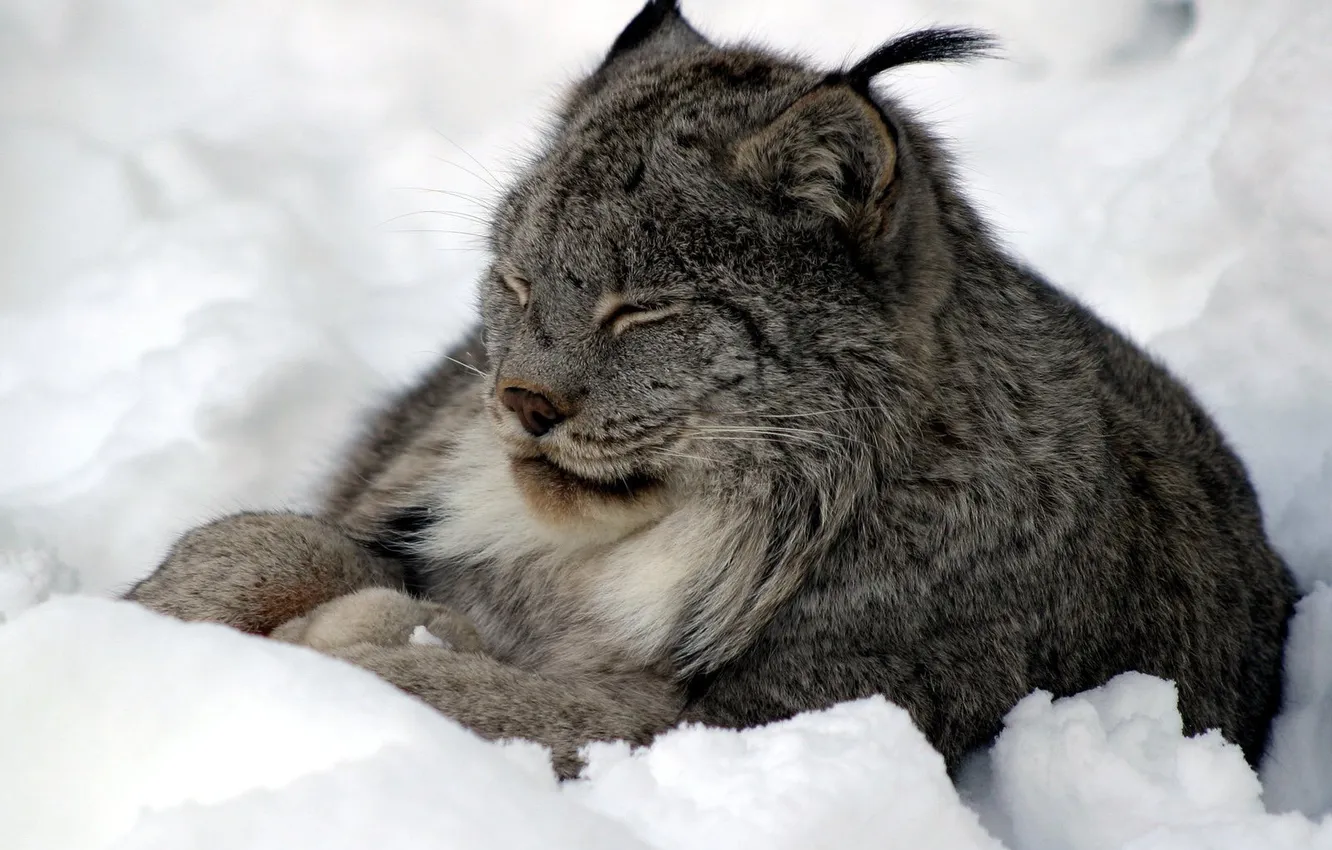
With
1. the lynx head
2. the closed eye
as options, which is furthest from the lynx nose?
the closed eye

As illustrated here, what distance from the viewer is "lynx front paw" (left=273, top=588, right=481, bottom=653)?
2764 millimetres

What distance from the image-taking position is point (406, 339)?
4832mm

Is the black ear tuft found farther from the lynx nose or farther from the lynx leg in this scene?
the lynx leg

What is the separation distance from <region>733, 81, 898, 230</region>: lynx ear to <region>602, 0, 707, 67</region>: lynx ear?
0.80 metres


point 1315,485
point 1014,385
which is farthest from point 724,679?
point 1315,485

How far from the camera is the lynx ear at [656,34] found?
133 inches

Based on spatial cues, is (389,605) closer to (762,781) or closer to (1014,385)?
(762,781)

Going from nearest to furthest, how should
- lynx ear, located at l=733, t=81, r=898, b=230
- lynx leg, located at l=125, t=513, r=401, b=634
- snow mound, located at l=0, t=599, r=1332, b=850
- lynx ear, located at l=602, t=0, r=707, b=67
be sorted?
snow mound, located at l=0, t=599, r=1332, b=850
lynx ear, located at l=733, t=81, r=898, b=230
lynx leg, located at l=125, t=513, r=401, b=634
lynx ear, located at l=602, t=0, r=707, b=67

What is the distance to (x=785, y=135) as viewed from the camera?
8.66 ft

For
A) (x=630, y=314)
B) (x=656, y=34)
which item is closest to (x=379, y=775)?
(x=630, y=314)

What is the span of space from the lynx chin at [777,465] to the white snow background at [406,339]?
261 mm

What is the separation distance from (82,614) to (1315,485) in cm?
327

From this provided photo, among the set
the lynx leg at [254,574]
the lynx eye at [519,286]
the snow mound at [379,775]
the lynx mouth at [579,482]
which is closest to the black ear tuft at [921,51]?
the lynx eye at [519,286]

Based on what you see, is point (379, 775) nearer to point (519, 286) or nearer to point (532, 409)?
point (532, 409)
